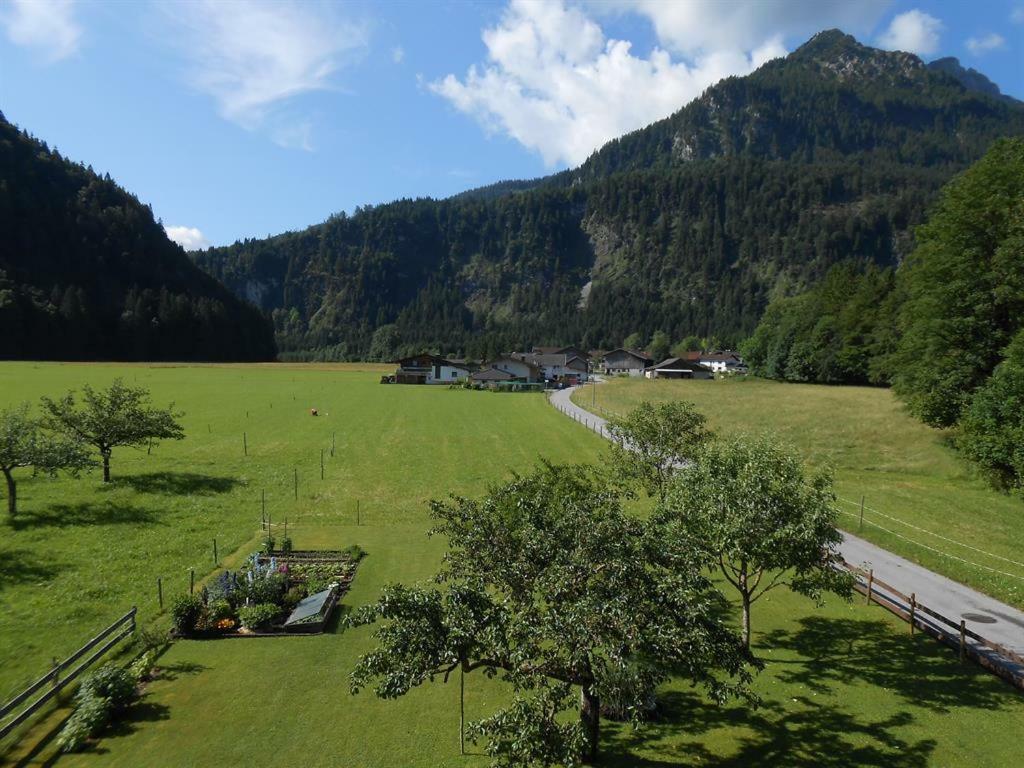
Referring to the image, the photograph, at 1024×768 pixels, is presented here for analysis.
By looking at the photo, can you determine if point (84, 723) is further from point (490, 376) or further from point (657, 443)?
point (490, 376)

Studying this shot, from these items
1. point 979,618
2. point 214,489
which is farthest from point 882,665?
point 214,489

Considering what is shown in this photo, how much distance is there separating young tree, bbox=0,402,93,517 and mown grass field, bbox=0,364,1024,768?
8.71 ft

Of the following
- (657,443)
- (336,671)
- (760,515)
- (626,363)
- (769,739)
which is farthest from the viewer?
(626,363)

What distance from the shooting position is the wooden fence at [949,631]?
1606cm

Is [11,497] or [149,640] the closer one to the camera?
→ [149,640]

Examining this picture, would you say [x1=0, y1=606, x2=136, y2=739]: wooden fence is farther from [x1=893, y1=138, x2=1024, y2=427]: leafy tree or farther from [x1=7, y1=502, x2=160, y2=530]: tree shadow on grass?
[x1=893, y1=138, x2=1024, y2=427]: leafy tree

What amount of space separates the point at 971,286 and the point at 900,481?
17.0 metres

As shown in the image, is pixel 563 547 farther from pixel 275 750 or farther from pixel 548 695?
pixel 275 750

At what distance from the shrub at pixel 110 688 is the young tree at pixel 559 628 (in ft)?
26.4

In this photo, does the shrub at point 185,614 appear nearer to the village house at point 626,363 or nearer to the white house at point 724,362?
the village house at point 626,363

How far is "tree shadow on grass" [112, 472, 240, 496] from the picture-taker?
34.9 meters

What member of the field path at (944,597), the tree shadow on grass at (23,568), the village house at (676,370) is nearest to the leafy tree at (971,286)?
the field path at (944,597)

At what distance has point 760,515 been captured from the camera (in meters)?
15.0

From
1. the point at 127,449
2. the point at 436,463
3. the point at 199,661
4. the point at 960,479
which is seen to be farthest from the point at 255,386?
the point at 960,479
